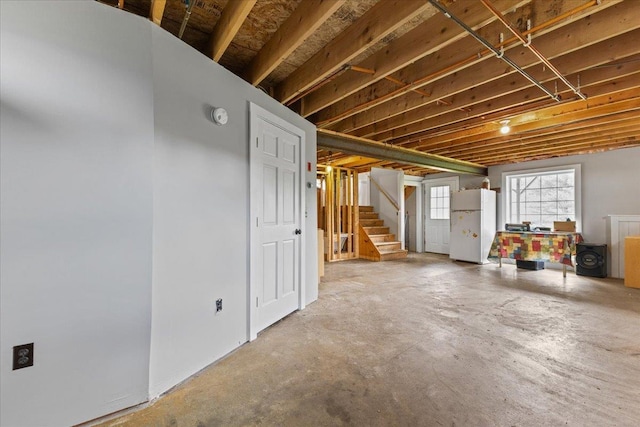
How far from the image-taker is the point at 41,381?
56.8 inches

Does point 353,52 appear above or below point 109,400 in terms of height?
above

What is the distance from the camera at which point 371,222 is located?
25.4 ft

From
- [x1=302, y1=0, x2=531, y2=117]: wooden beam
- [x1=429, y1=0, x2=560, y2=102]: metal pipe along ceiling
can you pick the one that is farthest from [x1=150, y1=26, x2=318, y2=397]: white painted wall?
[x1=429, y1=0, x2=560, y2=102]: metal pipe along ceiling

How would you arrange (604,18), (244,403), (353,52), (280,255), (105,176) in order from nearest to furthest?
1. (105,176)
2. (244,403)
3. (604,18)
4. (353,52)
5. (280,255)

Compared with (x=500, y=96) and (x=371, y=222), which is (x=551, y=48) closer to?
(x=500, y=96)

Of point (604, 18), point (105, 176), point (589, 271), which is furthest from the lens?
point (589, 271)

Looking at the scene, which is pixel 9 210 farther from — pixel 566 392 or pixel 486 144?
pixel 486 144

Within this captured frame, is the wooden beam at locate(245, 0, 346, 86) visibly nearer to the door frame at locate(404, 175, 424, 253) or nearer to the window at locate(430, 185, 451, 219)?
the door frame at locate(404, 175, 424, 253)

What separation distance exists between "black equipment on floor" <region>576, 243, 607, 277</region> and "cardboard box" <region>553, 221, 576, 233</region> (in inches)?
17.6

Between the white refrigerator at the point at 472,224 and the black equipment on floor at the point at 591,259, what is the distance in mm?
1543

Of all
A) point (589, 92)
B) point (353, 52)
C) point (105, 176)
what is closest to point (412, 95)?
point (353, 52)

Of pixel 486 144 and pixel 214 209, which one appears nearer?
pixel 214 209

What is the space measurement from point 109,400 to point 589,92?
4939 mm

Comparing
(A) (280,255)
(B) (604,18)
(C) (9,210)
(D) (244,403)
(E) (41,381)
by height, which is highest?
(B) (604,18)
